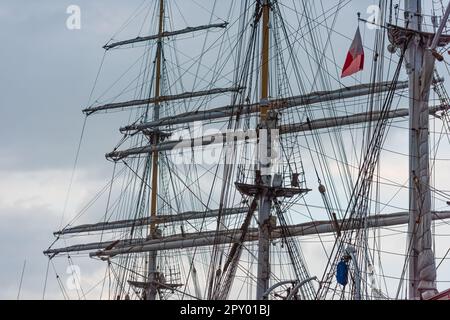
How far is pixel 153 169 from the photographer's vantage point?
73750 millimetres

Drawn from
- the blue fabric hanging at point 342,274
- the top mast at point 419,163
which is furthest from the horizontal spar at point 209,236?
the blue fabric hanging at point 342,274

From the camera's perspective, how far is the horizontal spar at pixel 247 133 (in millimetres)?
51263

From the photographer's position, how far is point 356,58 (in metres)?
34.7

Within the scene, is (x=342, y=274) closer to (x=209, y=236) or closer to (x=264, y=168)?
(x=264, y=168)

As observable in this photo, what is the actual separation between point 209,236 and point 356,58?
29.3 metres

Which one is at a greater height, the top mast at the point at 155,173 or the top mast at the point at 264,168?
the top mast at the point at 155,173

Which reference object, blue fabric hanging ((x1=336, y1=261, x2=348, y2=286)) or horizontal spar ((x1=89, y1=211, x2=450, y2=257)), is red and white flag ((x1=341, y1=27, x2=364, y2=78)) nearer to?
horizontal spar ((x1=89, y1=211, x2=450, y2=257))

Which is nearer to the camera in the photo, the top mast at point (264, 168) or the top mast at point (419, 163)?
the top mast at point (419, 163)

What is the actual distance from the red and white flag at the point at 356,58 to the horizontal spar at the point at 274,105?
12.6 feet

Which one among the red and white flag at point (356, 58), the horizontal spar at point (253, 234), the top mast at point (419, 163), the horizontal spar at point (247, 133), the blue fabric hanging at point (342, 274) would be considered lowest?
the blue fabric hanging at point (342, 274)

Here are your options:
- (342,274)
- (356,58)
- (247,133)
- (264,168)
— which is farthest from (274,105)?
(342,274)

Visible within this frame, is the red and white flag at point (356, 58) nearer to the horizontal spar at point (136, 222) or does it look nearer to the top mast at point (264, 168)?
the top mast at point (264, 168)
